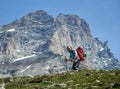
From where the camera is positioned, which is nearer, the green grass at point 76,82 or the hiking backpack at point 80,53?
the green grass at point 76,82

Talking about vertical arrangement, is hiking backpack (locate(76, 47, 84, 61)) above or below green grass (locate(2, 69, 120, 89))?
above

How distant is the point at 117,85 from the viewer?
70.9 feet

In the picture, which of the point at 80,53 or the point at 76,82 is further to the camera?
the point at 80,53

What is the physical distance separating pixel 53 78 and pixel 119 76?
17.5 ft

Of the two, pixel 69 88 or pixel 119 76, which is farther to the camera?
pixel 119 76

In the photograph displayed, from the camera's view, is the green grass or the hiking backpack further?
the hiking backpack

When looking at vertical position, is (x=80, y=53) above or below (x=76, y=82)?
above

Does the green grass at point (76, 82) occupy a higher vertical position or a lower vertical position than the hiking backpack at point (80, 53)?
lower

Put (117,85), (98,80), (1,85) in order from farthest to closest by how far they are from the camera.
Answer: (98,80) < (1,85) < (117,85)

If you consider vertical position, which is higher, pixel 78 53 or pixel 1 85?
pixel 78 53

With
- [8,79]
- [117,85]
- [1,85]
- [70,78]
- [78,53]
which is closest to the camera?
[117,85]

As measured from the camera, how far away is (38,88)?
78.7 feet

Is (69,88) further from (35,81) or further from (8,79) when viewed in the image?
(8,79)

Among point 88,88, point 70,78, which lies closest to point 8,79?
point 70,78
